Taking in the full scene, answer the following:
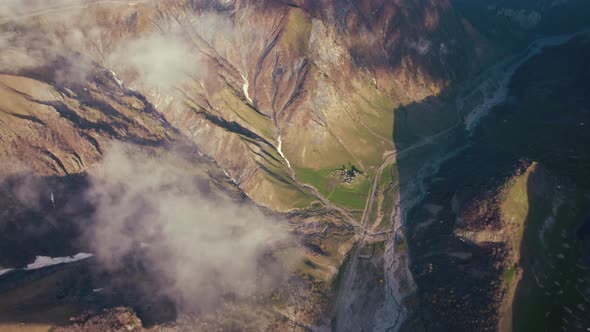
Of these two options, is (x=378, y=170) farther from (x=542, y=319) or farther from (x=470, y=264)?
(x=542, y=319)

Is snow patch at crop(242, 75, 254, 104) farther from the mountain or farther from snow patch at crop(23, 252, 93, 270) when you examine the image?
snow patch at crop(23, 252, 93, 270)

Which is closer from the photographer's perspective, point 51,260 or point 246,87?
point 51,260

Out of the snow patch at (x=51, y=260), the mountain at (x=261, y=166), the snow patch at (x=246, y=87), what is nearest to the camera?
the snow patch at (x=51, y=260)

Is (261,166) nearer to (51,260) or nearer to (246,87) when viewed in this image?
(246,87)

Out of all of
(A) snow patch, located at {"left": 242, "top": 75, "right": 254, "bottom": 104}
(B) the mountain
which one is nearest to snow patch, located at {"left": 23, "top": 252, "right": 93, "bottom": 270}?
(B) the mountain

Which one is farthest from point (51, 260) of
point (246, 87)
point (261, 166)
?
point (246, 87)

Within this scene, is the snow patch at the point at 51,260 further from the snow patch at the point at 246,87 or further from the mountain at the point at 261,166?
the snow patch at the point at 246,87

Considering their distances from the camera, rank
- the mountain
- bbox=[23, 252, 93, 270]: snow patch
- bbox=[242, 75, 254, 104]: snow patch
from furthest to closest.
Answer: bbox=[242, 75, 254, 104]: snow patch < the mountain < bbox=[23, 252, 93, 270]: snow patch

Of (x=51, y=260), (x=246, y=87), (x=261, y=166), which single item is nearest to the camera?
(x=51, y=260)

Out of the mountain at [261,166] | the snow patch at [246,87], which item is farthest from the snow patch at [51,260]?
the snow patch at [246,87]
